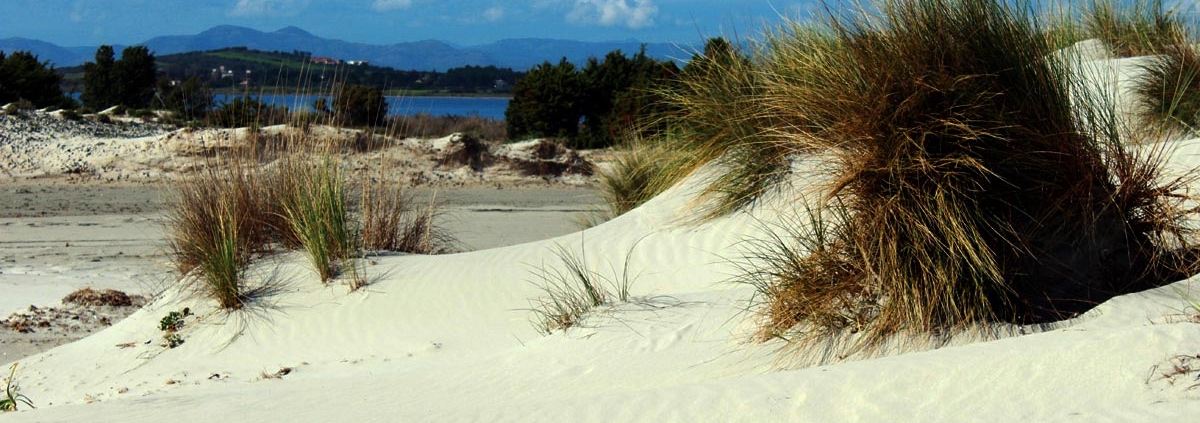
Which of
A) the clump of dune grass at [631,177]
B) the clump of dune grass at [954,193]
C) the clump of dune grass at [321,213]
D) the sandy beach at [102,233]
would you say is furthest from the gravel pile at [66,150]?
the clump of dune grass at [954,193]

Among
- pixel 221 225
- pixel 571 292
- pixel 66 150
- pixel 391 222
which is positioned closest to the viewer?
pixel 571 292

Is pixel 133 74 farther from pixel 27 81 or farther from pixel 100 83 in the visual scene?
pixel 27 81

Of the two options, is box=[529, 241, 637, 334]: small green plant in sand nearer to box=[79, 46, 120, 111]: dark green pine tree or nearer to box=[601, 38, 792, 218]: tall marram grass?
box=[601, 38, 792, 218]: tall marram grass

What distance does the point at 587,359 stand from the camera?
5008 mm

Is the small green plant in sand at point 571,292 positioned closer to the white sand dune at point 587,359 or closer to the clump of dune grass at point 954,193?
the white sand dune at point 587,359

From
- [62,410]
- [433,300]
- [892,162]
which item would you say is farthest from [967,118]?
[62,410]

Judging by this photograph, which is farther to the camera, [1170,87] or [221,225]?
[1170,87]

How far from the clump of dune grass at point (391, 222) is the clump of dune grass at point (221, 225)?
2.34 ft

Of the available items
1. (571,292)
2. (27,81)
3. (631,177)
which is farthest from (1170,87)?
(27,81)

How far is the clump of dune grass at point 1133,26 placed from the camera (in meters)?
9.59

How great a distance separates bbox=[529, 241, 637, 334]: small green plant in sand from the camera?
5.61 meters

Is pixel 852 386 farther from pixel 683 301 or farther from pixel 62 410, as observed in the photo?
pixel 62 410

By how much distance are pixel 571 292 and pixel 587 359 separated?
1.06 metres

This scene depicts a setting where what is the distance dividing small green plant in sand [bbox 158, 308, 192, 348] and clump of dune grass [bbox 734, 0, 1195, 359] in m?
3.71
